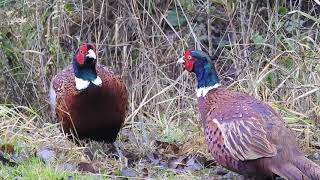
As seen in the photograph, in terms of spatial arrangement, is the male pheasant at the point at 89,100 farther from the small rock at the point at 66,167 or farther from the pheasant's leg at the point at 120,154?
the small rock at the point at 66,167

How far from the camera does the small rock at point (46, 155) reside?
535 cm

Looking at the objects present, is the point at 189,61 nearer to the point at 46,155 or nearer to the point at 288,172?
the point at 46,155

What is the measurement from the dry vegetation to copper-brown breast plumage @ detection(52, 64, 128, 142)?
52cm

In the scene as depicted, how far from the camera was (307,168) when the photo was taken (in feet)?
15.5

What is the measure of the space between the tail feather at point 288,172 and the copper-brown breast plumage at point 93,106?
1.69 m

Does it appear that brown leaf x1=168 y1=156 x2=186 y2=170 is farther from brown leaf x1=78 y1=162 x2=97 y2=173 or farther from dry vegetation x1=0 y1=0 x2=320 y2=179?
dry vegetation x1=0 y1=0 x2=320 y2=179

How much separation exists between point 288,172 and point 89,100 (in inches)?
73.1

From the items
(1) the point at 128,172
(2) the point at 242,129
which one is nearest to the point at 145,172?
(1) the point at 128,172

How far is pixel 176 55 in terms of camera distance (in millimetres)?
8227

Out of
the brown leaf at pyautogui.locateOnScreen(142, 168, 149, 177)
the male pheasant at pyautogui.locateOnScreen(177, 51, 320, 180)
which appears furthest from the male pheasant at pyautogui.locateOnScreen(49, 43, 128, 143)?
the male pheasant at pyautogui.locateOnScreen(177, 51, 320, 180)

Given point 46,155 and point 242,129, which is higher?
point 242,129

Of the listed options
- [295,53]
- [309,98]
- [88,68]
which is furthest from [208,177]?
[295,53]

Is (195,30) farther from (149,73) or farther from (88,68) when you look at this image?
(88,68)

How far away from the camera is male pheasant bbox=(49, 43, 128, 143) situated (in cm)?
601
